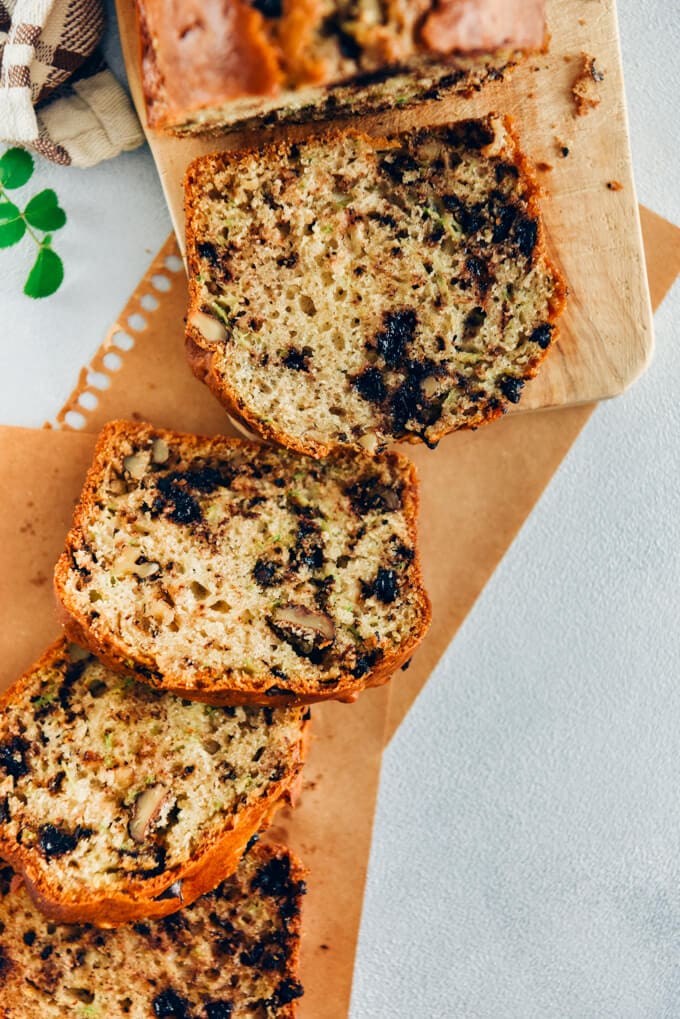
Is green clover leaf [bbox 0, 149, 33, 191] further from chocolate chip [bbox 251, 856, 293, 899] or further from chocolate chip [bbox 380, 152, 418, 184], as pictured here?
chocolate chip [bbox 251, 856, 293, 899]

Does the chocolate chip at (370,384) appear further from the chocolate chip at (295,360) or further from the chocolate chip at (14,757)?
the chocolate chip at (14,757)

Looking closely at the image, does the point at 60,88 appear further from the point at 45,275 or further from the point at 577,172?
the point at 577,172

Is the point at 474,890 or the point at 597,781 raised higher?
the point at 597,781

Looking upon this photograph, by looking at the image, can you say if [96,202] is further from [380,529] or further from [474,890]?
[474,890]

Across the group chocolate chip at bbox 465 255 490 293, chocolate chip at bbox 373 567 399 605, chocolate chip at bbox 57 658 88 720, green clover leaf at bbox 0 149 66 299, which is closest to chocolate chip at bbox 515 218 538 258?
chocolate chip at bbox 465 255 490 293

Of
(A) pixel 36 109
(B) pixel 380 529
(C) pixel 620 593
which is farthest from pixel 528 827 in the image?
(A) pixel 36 109

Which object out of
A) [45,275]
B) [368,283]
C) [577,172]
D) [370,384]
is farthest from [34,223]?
[577,172]
